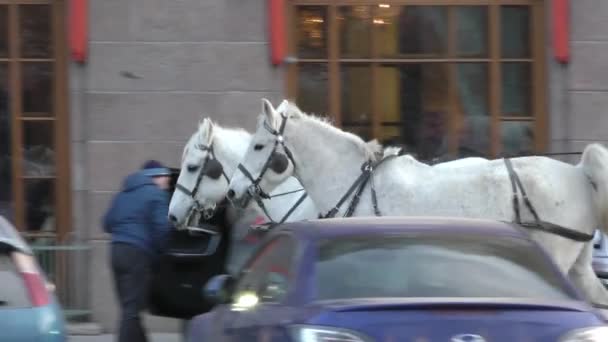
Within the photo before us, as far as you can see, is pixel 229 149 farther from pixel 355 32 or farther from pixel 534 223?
pixel 534 223

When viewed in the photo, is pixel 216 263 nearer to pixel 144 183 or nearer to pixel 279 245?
pixel 144 183

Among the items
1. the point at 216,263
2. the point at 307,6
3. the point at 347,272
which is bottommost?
the point at 216,263

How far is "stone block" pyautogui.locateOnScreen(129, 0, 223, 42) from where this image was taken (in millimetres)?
12430

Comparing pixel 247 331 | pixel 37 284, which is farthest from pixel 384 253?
pixel 37 284

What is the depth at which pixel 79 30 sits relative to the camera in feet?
40.4

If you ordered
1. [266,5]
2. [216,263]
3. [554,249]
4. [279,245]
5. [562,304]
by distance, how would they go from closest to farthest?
[562,304], [279,245], [554,249], [216,263], [266,5]

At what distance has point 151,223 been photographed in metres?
9.76

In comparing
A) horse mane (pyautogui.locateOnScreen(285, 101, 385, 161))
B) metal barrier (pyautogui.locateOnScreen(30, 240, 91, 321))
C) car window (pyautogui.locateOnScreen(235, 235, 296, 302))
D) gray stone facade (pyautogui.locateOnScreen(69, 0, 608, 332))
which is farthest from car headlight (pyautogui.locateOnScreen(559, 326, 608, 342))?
metal barrier (pyautogui.locateOnScreen(30, 240, 91, 321))

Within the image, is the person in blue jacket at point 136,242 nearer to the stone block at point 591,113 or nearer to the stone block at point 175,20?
the stone block at point 175,20

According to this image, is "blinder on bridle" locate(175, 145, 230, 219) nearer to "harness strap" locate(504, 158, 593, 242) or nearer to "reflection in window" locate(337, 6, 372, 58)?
"reflection in window" locate(337, 6, 372, 58)

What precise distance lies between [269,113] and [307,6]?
10.6 ft

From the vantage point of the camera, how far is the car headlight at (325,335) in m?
5.39

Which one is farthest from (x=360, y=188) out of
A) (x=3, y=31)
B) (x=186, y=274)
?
(x=3, y=31)

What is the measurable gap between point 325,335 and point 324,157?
14.0 ft
